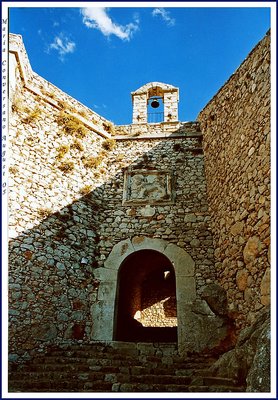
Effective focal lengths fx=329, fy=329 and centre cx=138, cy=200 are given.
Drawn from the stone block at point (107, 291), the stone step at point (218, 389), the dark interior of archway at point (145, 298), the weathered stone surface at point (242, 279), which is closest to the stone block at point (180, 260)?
the dark interior of archway at point (145, 298)

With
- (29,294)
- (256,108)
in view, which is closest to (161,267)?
(29,294)

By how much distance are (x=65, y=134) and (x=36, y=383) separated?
5132 mm

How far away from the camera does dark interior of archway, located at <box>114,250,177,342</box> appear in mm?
7625

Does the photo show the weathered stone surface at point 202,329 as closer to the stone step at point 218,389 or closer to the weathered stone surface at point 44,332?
the stone step at point 218,389

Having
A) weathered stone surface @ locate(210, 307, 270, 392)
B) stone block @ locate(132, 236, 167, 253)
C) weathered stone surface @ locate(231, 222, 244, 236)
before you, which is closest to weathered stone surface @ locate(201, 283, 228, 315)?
weathered stone surface @ locate(231, 222, 244, 236)

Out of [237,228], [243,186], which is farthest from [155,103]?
[237,228]

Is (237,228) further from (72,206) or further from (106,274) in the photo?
(72,206)

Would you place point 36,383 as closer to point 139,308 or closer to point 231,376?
point 231,376

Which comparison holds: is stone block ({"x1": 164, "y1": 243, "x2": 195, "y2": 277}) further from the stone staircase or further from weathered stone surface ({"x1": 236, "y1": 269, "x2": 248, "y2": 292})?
the stone staircase

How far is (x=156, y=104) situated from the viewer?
9.41 meters

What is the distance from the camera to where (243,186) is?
589 cm

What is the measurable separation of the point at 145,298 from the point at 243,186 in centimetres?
699

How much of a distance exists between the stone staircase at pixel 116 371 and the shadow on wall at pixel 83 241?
1.35 ft

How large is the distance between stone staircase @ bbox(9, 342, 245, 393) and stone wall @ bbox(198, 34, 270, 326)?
1338 mm
